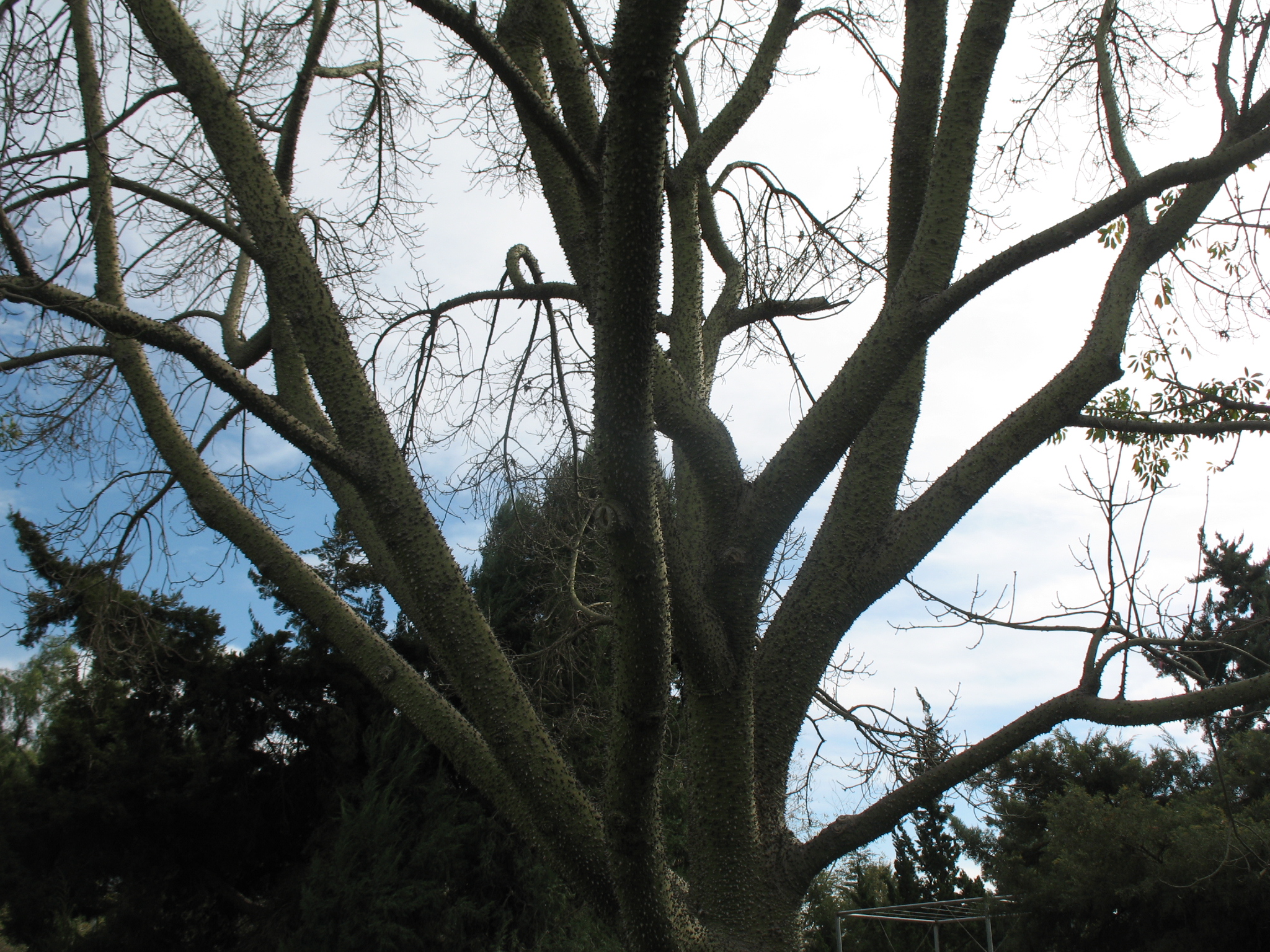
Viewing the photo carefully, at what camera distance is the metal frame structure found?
1112 cm

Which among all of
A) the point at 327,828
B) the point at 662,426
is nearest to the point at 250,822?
the point at 327,828

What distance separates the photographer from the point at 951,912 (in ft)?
40.3

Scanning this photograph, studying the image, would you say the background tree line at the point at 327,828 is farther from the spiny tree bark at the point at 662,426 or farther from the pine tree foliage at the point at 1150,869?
the spiny tree bark at the point at 662,426

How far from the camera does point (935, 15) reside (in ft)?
11.6

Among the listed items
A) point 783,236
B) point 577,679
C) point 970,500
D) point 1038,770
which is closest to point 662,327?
point 783,236

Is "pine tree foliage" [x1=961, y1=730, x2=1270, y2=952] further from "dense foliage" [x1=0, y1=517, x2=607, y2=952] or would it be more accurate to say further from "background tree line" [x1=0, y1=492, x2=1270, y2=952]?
"dense foliage" [x1=0, y1=517, x2=607, y2=952]

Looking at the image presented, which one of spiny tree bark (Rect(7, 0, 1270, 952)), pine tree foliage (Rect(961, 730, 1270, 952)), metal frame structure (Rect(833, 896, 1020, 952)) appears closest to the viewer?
spiny tree bark (Rect(7, 0, 1270, 952))

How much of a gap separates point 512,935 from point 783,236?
8.57m

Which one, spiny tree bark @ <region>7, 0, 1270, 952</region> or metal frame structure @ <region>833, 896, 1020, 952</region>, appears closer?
spiny tree bark @ <region>7, 0, 1270, 952</region>

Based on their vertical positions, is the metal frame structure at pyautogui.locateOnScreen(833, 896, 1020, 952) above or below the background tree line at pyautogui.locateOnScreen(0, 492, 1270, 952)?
below

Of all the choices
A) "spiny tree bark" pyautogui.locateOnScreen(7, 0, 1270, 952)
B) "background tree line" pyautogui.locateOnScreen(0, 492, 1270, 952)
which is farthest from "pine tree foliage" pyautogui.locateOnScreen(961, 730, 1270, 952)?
"spiny tree bark" pyautogui.locateOnScreen(7, 0, 1270, 952)

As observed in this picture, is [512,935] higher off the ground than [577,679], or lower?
lower

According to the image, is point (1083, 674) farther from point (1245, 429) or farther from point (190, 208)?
point (190, 208)

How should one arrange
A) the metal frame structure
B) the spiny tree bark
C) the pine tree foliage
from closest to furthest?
the spiny tree bark
the pine tree foliage
the metal frame structure
